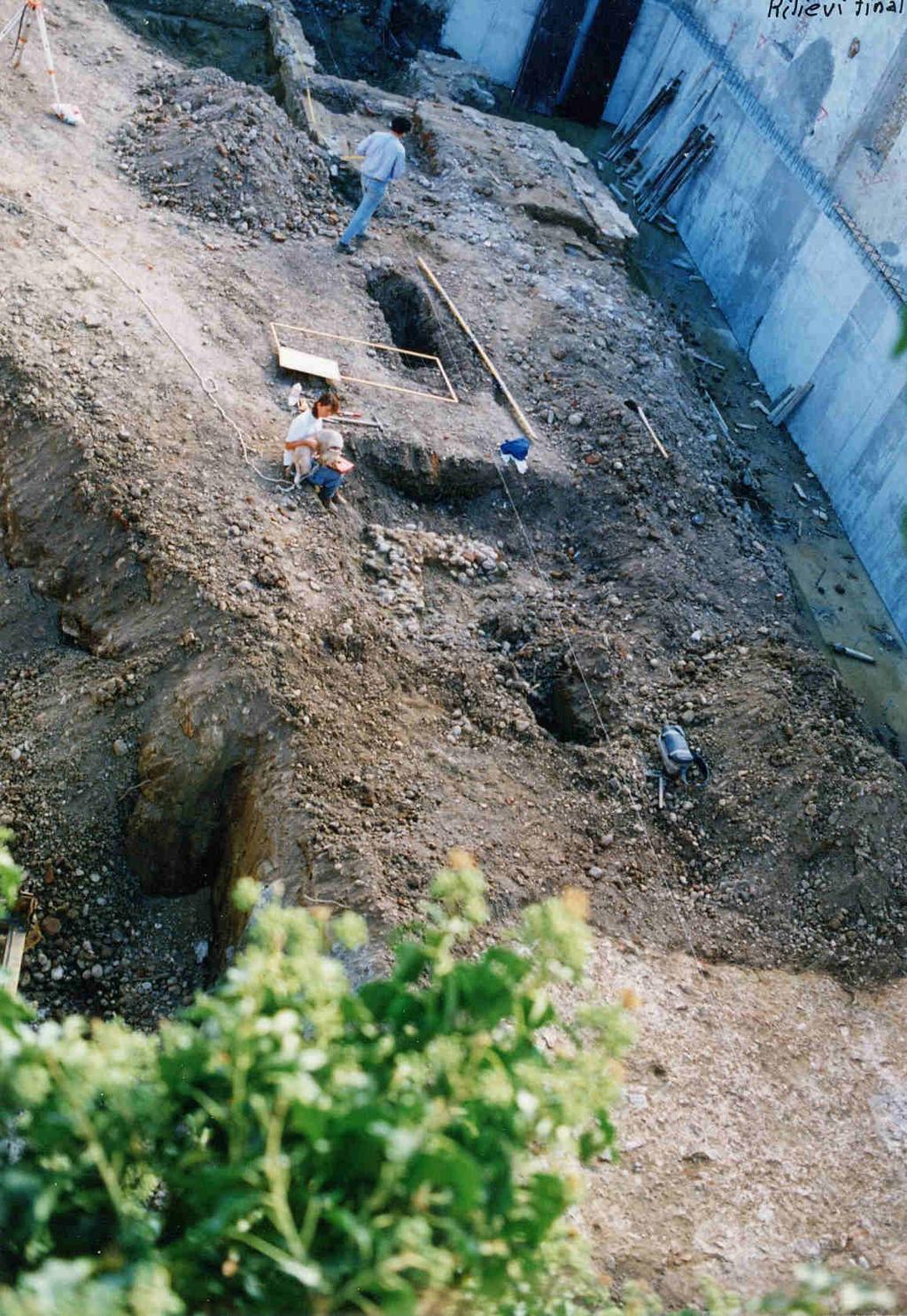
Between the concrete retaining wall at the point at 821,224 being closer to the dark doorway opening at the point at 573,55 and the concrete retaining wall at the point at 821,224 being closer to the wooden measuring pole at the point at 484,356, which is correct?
the dark doorway opening at the point at 573,55

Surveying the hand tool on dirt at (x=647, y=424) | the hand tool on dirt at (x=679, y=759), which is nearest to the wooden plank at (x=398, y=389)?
the hand tool on dirt at (x=647, y=424)

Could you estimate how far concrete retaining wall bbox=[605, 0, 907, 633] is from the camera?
1216 cm

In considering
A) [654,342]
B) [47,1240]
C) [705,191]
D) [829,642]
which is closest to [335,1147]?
[47,1240]

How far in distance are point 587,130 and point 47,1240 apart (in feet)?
68.5

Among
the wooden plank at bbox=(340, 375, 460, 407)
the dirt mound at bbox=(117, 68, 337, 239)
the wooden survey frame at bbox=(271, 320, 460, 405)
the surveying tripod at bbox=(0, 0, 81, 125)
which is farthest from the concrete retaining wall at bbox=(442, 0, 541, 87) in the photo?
the wooden plank at bbox=(340, 375, 460, 407)

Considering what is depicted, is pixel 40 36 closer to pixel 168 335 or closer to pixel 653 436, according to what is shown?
pixel 168 335

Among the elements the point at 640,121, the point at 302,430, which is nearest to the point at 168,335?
the point at 302,430

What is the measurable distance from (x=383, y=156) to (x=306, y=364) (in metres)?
3.09

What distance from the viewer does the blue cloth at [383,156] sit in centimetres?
1137

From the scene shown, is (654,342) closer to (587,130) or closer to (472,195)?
(472,195)

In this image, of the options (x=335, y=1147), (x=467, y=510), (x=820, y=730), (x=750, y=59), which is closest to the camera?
(x=335, y=1147)

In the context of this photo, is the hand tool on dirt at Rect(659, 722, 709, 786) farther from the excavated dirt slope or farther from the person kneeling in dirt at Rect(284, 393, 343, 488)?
the person kneeling in dirt at Rect(284, 393, 343, 488)

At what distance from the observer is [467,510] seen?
999 cm

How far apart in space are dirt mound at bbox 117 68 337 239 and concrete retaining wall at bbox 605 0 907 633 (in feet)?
20.2
